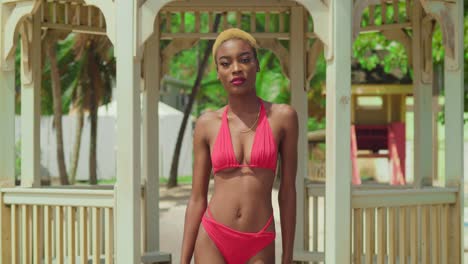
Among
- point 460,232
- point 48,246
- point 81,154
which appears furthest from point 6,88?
point 81,154

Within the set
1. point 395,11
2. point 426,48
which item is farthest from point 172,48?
point 426,48

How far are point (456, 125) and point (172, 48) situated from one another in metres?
3.98

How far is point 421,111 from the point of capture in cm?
918

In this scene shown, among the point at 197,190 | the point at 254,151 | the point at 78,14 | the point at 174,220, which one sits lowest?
the point at 174,220

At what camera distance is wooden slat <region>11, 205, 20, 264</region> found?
24.5 ft

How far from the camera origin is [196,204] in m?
5.22

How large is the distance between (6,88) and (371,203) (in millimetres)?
3600

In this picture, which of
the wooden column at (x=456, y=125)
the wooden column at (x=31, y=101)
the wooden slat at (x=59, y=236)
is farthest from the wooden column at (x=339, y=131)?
the wooden column at (x=31, y=101)

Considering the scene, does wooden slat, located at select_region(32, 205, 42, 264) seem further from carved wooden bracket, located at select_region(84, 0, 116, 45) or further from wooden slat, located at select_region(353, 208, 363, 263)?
wooden slat, located at select_region(353, 208, 363, 263)

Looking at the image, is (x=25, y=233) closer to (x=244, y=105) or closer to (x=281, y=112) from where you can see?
(x=244, y=105)

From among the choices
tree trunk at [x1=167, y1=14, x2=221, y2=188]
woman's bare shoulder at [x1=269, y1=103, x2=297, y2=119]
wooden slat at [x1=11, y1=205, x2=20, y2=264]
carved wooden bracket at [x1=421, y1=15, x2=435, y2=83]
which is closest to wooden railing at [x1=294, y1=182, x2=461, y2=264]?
woman's bare shoulder at [x1=269, y1=103, x2=297, y2=119]

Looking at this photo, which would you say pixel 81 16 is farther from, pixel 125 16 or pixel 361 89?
pixel 361 89

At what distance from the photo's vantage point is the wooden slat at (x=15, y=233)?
7457mm

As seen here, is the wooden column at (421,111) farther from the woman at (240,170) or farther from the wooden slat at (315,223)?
the woman at (240,170)
